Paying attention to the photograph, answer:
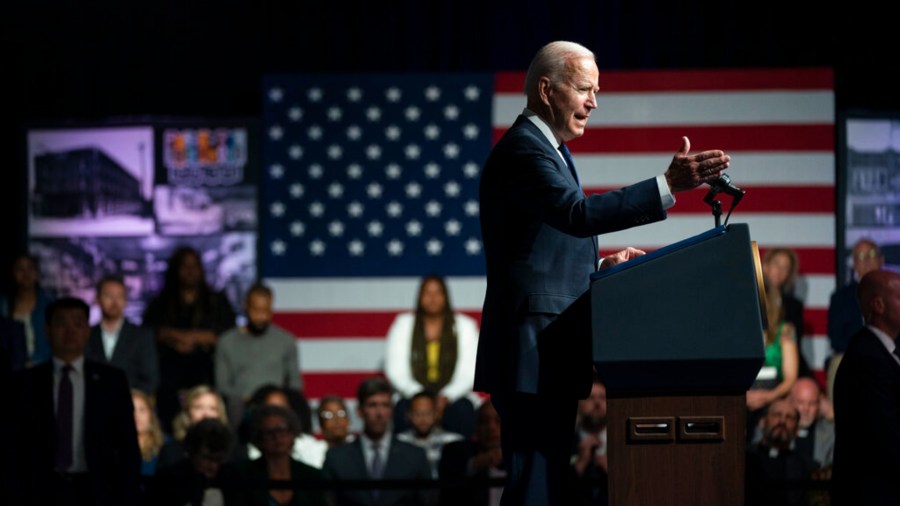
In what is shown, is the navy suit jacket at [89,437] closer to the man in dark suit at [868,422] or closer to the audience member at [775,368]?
the man in dark suit at [868,422]

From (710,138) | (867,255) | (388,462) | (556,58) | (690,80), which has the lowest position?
(388,462)

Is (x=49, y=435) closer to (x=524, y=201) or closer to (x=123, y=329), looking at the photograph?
(x=524, y=201)

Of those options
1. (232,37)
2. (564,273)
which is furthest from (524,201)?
(232,37)

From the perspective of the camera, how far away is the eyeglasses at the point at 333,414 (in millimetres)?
6902

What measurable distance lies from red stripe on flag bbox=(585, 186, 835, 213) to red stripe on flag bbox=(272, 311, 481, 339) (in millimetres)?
1612

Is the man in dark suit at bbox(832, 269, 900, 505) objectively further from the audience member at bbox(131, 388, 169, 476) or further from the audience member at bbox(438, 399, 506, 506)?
the audience member at bbox(131, 388, 169, 476)

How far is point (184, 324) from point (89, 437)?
317 centimetres

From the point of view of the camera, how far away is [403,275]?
28.2 ft

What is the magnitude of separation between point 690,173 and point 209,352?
5504 mm

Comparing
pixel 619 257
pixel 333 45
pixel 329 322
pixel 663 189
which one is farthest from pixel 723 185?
pixel 333 45

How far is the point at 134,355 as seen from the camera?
24.2 feet

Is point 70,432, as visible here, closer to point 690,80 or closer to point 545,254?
point 545,254

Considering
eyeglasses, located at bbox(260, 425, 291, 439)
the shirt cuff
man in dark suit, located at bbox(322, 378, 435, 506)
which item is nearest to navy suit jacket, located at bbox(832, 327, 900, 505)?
the shirt cuff

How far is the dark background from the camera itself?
8.45 meters
